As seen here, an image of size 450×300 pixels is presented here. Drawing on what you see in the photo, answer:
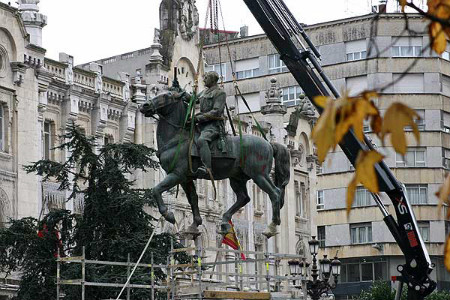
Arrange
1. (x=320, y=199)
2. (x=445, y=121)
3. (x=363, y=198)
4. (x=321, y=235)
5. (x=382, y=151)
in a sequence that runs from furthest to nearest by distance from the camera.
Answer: (x=321, y=235) → (x=320, y=199) → (x=445, y=121) → (x=363, y=198) → (x=382, y=151)

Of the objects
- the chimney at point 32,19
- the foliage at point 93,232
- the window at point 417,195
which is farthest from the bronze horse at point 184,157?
the window at point 417,195

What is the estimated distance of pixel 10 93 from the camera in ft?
151

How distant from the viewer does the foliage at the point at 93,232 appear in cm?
3622

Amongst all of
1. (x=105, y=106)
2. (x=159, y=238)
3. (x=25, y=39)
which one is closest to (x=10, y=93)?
(x=25, y=39)

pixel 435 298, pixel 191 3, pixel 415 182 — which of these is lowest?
pixel 435 298

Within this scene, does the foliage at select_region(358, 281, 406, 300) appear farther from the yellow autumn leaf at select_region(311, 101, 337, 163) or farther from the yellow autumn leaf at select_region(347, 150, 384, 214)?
the yellow autumn leaf at select_region(311, 101, 337, 163)

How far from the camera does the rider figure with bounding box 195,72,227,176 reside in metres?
19.6

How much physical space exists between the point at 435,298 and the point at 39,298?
31761 mm

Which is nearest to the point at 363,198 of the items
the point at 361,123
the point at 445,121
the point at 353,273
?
the point at 353,273

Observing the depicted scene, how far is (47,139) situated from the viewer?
48.8 m

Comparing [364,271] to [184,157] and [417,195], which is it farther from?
[184,157]

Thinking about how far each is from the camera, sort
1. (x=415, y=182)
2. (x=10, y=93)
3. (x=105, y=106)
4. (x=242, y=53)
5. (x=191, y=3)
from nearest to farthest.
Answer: (x=10, y=93), (x=105, y=106), (x=191, y=3), (x=415, y=182), (x=242, y=53)

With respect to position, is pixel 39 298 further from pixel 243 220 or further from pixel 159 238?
pixel 243 220

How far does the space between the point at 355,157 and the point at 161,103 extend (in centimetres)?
518
